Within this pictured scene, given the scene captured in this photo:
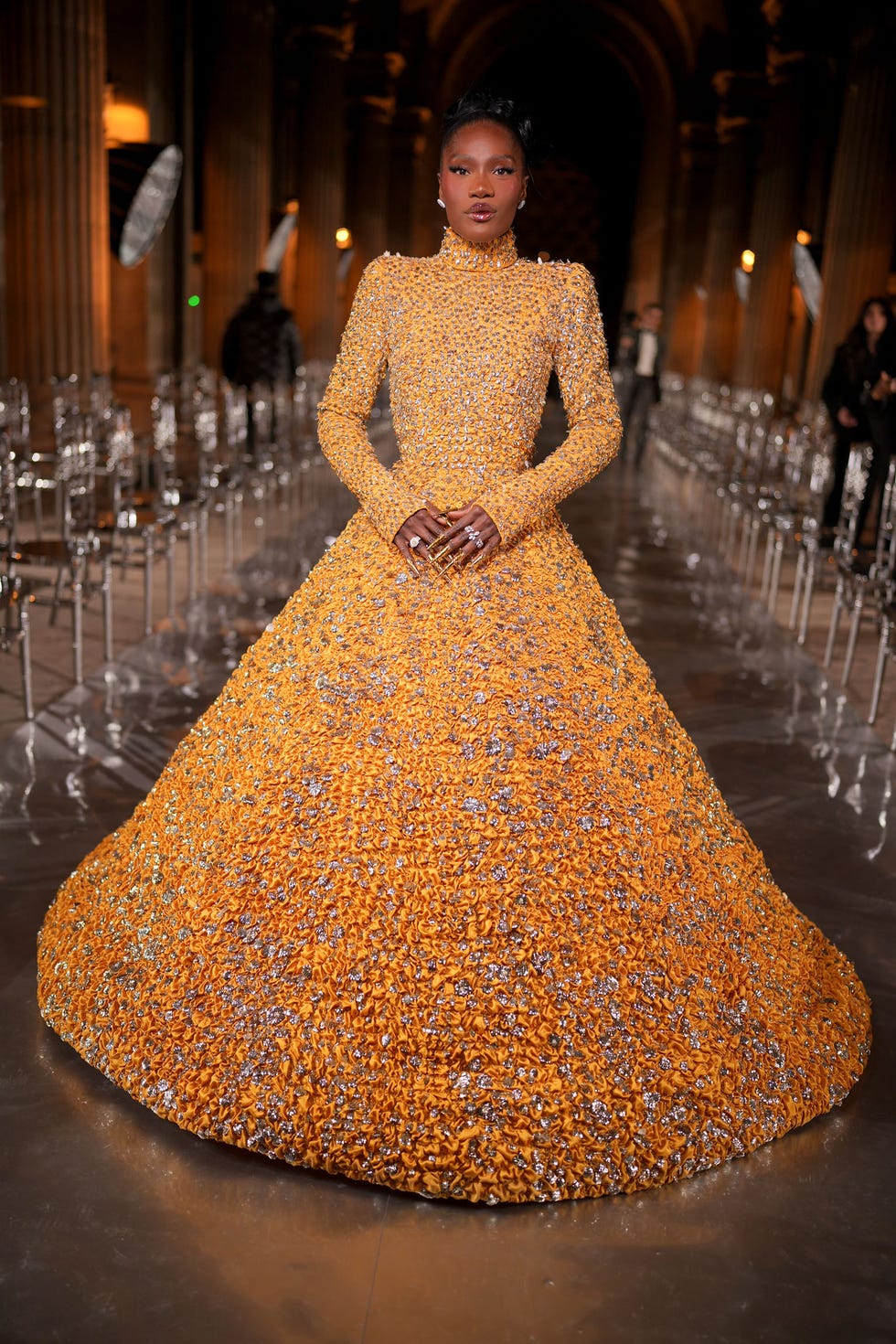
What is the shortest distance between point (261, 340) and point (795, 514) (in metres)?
6.13

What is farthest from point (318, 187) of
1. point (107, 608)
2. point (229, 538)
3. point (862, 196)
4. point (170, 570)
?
point (107, 608)

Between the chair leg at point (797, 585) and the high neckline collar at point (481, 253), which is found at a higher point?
the high neckline collar at point (481, 253)

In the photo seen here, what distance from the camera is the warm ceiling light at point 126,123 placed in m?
14.4

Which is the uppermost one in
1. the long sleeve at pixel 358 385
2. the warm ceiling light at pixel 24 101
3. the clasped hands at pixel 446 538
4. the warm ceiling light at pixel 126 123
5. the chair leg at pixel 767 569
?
the warm ceiling light at pixel 126 123

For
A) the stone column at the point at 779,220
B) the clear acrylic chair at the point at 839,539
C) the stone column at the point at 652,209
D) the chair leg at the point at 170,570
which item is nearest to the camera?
the clear acrylic chair at the point at 839,539

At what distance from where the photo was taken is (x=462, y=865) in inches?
105

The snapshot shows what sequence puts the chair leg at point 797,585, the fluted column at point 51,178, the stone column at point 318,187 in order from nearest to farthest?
the chair leg at point 797,585, the fluted column at point 51,178, the stone column at point 318,187

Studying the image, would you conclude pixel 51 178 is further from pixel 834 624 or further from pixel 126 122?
pixel 834 624

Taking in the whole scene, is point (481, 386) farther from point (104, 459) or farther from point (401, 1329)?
point (104, 459)

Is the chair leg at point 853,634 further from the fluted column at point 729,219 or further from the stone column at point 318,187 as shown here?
the fluted column at point 729,219

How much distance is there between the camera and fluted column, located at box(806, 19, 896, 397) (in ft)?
44.7

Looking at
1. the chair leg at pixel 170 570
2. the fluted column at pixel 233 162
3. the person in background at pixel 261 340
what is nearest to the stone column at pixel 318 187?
the fluted column at pixel 233 162

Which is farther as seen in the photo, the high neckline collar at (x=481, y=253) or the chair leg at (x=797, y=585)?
the chair leg at (x=797, y=585)

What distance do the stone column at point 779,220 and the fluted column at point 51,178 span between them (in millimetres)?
11946
